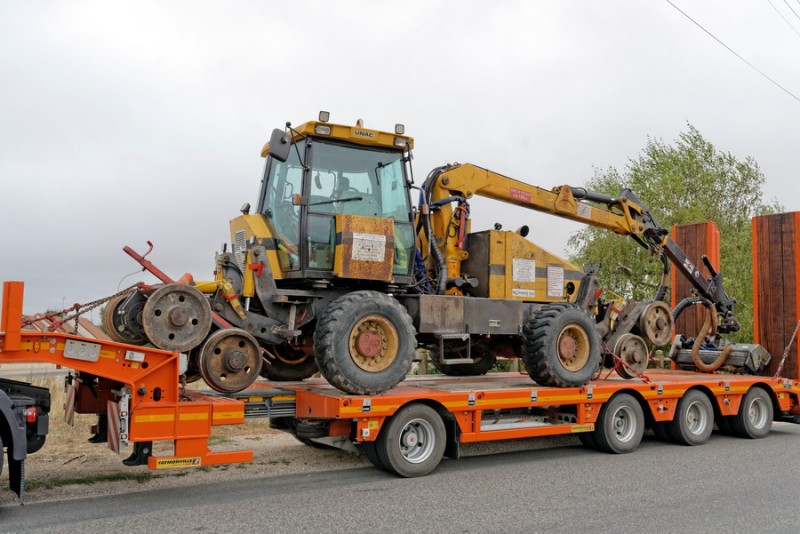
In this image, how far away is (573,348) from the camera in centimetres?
1001

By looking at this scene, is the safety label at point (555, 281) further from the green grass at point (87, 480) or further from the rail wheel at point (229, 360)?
the green grass at point (87, 480)

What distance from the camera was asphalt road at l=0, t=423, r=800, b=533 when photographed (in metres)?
6.14

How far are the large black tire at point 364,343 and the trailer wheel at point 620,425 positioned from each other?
11.0ft

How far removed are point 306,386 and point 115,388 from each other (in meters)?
2.39

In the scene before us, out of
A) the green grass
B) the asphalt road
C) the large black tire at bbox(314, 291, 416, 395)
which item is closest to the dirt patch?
the green grass

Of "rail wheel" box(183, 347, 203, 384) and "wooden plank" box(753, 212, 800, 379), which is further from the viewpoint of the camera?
"wooden plank" box(753, 212, 800, 379)

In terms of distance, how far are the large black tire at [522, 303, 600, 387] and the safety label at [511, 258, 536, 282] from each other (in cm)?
51

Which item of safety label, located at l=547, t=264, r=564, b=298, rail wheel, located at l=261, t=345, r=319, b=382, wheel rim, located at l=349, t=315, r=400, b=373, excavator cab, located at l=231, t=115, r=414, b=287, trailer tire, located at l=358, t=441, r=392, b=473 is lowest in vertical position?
trailer tire, located at l=358, t=441, r=392, b=473

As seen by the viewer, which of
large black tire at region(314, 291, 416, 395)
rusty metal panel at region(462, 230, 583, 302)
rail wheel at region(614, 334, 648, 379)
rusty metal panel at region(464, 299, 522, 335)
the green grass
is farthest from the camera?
rail wheel at region(614, 334, 648, 379)

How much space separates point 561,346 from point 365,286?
9.62 feet

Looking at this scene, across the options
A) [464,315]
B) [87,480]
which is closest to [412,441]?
[464,315]

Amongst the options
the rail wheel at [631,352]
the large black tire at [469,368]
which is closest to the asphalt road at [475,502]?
the rail wheel at [631,352]

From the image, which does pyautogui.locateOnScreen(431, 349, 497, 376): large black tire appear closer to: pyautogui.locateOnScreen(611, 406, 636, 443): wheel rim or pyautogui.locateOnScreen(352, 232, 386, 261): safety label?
pyautogui.locateOnScreen(611, 406, 636, 443): wheel rim

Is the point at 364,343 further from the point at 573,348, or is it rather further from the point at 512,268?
the point at 573,348
